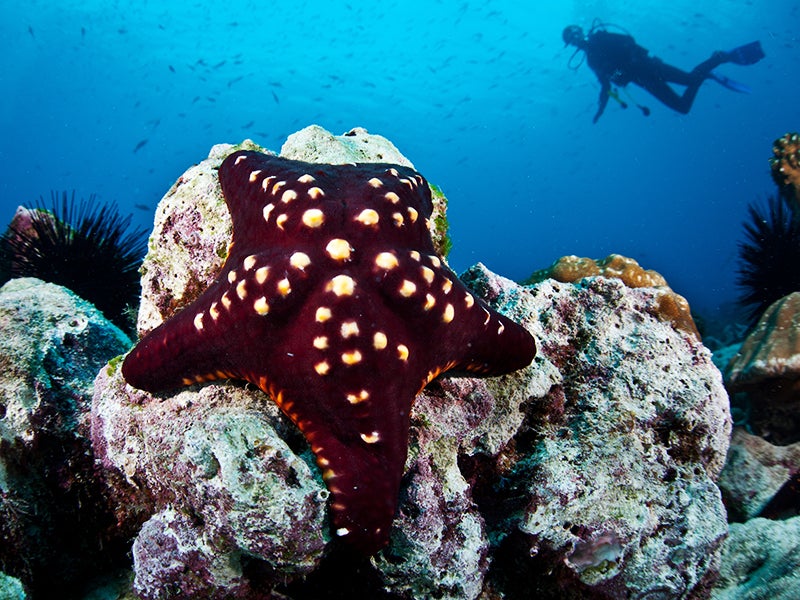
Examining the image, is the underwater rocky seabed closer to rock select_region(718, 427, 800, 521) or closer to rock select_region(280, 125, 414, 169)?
rock select_region(280, 125, 414, 169)

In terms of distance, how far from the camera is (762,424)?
19.6ft

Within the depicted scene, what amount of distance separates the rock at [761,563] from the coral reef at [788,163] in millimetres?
9420

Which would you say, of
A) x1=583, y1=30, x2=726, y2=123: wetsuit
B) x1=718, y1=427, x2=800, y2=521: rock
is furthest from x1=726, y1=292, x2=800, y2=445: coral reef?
x1=583, y1=30, x2=726, y2=123: wetsuit

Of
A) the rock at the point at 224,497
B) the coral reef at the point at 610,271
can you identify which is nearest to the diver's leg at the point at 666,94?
the coral reef at the point at 610,271

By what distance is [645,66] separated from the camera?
21.6m

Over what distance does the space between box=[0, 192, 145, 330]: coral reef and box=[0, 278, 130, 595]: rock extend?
3379 mm

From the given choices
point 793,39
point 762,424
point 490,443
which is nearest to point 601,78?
point 762,424

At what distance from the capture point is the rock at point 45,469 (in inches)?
105

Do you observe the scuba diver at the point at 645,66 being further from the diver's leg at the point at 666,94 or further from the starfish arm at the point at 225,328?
the starfish arm at the point at 225,328

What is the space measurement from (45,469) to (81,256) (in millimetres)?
4675

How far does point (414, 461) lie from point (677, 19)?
94.0 meters

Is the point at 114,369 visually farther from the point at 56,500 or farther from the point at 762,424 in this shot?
the point at 762,424

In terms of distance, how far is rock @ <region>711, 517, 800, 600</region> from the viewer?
10.1 feet

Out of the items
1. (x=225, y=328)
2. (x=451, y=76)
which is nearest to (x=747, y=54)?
(x=225, y=328)
